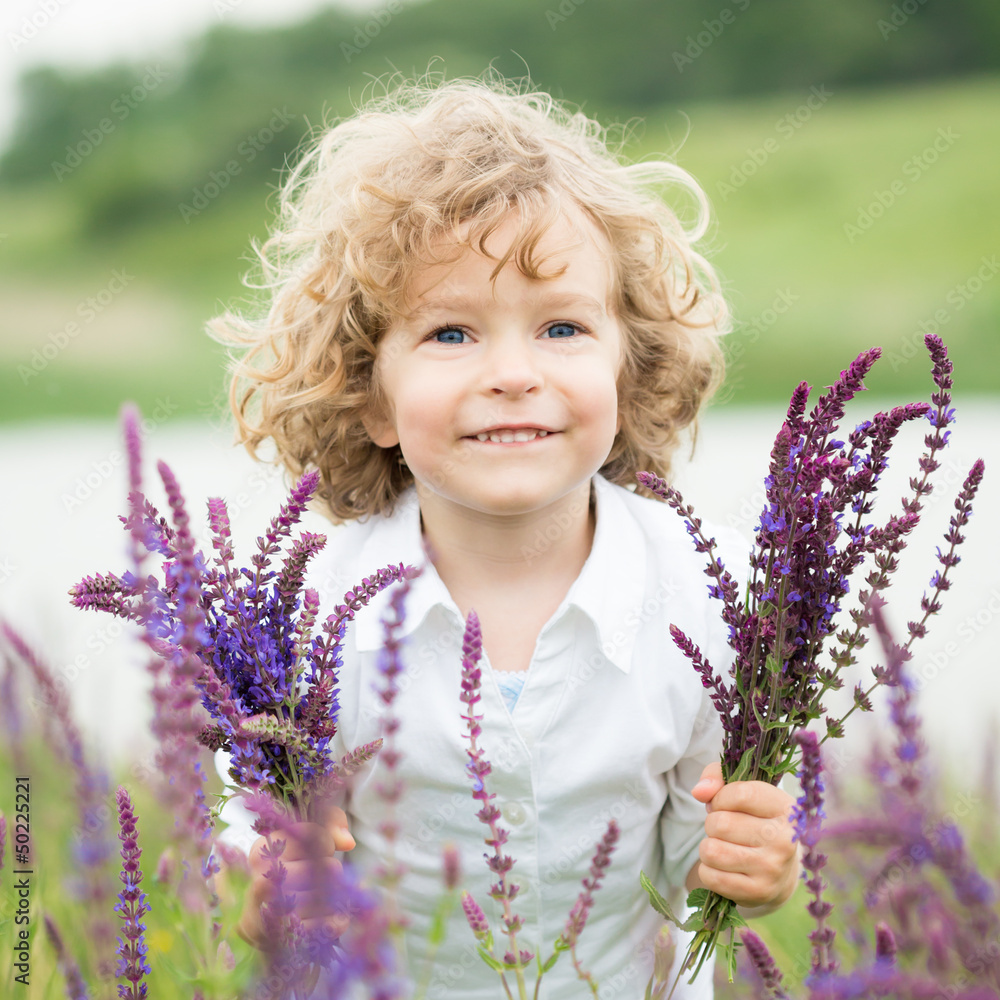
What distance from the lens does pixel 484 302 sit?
159 cm

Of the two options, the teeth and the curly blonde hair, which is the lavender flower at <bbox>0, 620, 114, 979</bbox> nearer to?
the teeth

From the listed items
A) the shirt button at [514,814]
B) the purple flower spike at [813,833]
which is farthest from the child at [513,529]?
the purple flower spike at [813,833]

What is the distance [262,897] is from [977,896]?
0.83 metres

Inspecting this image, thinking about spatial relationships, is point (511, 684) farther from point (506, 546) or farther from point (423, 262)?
point (423, 262)

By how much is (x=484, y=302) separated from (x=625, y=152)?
44.9 feet

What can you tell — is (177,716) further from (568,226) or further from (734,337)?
(734,337)

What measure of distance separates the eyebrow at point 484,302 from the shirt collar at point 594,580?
38 cm

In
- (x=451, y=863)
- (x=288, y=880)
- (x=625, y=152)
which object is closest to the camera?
(x=451, y=863)

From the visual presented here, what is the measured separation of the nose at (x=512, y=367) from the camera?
1535 mm

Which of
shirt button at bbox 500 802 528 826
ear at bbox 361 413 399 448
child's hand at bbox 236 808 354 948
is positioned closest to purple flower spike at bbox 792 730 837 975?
child's hand at bbox 236 808 354 948

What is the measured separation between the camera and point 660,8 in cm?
1748

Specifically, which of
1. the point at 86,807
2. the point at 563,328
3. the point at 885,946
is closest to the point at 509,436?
the point at 563,328

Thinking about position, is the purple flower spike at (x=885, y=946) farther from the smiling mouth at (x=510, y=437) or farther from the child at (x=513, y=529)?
the smiling mouth at (x=510, y=437)

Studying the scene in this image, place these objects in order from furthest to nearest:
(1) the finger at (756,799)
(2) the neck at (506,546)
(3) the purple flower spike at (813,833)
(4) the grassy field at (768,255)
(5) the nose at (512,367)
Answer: (4) the grassy field at (768,255), (2) the neck at (506,546), (5) the nose at (512,367), (1) the finger at (756,799), (3) the purple flower spike at (813,833)
